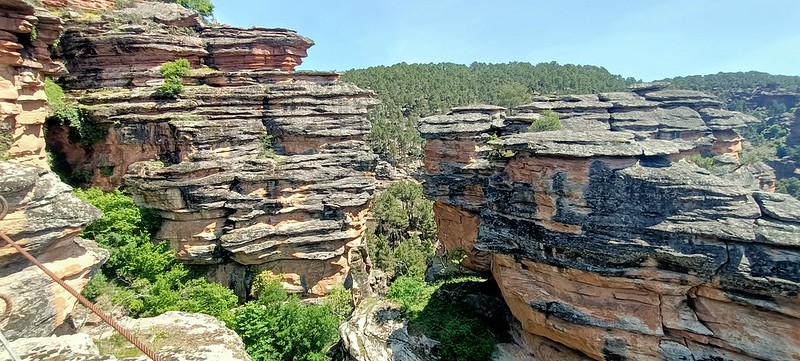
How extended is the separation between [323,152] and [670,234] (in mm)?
16337

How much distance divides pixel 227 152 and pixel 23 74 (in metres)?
7.95

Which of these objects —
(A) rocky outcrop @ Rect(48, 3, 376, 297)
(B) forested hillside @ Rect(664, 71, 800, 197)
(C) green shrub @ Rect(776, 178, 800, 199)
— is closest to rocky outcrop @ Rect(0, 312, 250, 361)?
(A) rocky outcrop @ Rect(48, 3, 376, 297)

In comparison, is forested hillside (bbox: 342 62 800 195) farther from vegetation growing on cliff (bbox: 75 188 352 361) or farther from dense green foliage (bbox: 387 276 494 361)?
vegetation growing on cliff (bbox: 75 188 352 361)

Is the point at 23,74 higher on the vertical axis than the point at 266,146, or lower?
higher

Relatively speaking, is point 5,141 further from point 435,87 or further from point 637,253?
point 435,87

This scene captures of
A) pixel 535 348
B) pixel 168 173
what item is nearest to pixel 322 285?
pixel 168 173

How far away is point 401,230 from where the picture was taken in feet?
156

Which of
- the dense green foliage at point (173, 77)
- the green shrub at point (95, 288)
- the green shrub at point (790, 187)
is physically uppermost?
the dense green foliage at point (173, 77)

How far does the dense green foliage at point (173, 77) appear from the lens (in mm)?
19922

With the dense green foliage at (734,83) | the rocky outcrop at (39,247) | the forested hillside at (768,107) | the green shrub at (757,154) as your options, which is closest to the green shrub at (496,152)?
the rocky outcrop at (39,247)

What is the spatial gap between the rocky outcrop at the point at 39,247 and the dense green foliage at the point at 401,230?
30.2m

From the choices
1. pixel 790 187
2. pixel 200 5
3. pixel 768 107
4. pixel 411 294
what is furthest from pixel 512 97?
pixel 768 107

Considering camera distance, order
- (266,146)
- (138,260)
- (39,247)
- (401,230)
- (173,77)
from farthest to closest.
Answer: (401,230) < (266,146) < (173,77) < (138,260) < (39,247)

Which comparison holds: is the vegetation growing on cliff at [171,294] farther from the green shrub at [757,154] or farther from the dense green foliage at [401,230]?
the green shrub at [757,154]
